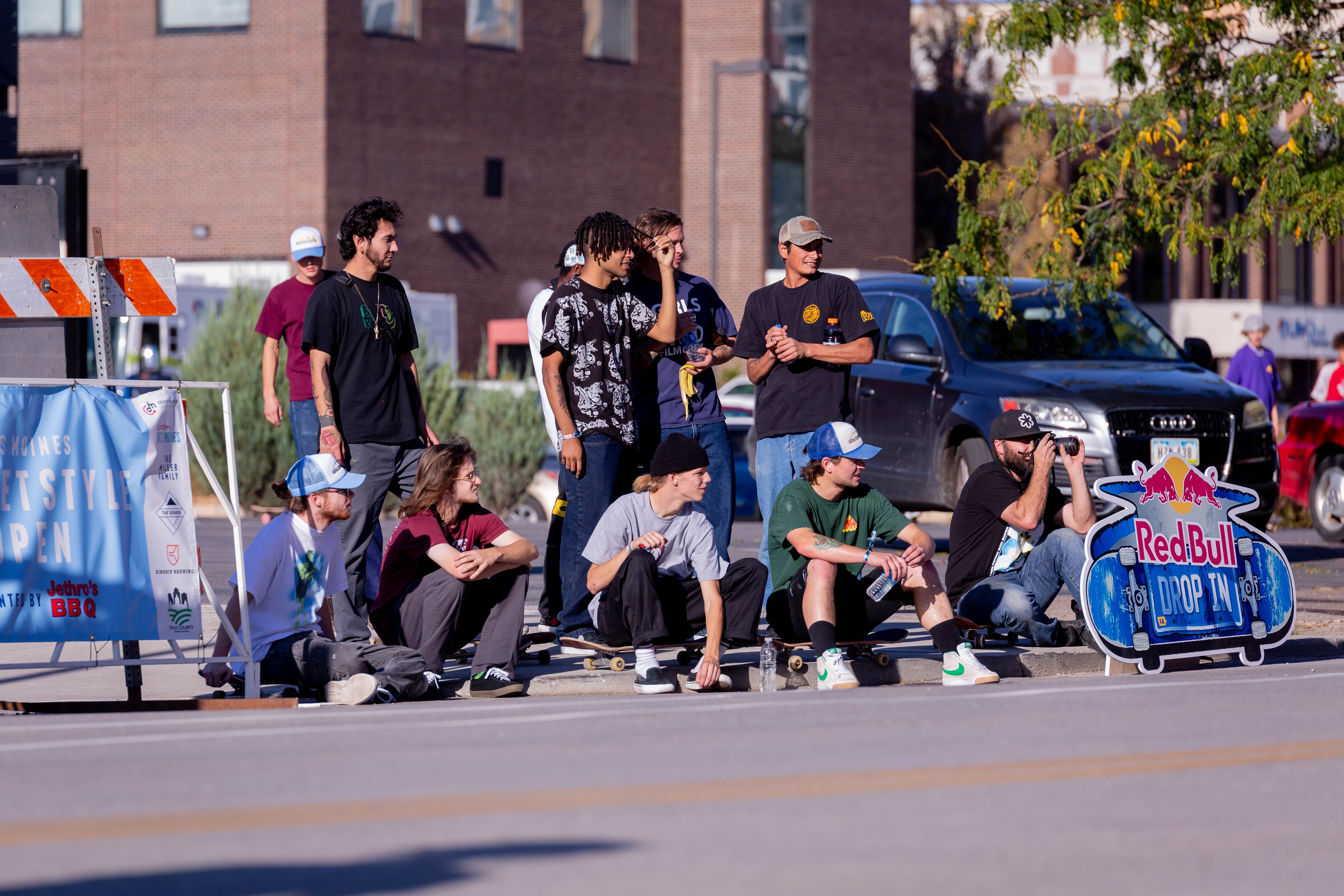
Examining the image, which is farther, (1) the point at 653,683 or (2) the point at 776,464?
(2) the point at 776,464

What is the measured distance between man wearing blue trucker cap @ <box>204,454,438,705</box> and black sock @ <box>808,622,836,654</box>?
1.69 m

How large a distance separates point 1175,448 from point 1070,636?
4.41 meters

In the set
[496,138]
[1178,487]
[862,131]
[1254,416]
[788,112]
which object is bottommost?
[1178,487]

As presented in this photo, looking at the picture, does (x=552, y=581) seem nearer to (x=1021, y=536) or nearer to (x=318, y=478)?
(x=318, y=478)

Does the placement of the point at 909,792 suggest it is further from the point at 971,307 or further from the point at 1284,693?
the point at 971,307

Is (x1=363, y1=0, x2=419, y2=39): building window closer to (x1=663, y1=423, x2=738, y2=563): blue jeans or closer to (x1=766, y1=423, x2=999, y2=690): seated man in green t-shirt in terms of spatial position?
(x1=663, y1=423, x2=738, y2=563): blue jeans

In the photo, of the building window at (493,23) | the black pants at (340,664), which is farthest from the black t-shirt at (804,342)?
the building window at (493,23)

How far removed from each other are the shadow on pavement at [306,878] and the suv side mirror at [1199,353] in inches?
442

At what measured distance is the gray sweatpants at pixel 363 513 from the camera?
953 cm

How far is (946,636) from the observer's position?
9242 mm

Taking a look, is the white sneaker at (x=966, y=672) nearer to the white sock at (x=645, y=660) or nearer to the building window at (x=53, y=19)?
the white sock at (x=645, y=660)

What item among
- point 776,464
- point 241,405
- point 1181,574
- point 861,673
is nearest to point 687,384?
point 776,464

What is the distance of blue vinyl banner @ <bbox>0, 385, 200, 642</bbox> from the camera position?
27.5 feet

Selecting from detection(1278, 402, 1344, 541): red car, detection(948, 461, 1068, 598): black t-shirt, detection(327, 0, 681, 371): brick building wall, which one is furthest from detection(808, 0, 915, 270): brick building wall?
detection(948, 461, 1068, 598): black t-shirt
